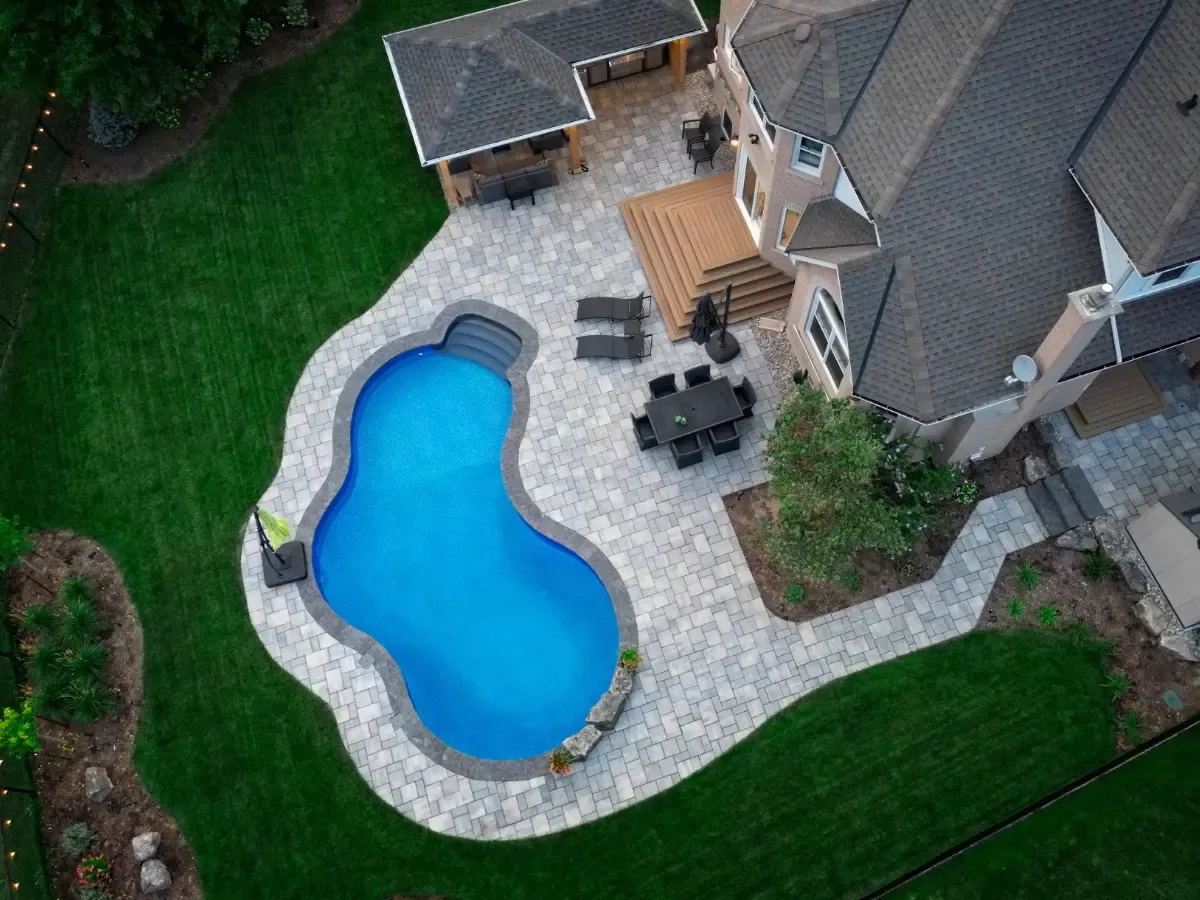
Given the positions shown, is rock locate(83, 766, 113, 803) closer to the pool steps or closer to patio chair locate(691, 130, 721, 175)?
the pool steps

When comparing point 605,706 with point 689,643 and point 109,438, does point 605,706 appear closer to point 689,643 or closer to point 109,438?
point 689,643

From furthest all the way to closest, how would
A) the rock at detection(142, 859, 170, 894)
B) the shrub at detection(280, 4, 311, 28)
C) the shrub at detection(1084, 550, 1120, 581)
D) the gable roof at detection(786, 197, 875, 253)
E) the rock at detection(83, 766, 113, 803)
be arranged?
1. the shrub at detection(280, 4, 311, 28)
2. the shrub at detection(1084, 550, 1120, 581)
3. the rock at detection(83, 766, 113, 803)
4. the gable roof at detection(786, 197, 875, 253)
5. the rock at detection(142, 859, 170, 894)

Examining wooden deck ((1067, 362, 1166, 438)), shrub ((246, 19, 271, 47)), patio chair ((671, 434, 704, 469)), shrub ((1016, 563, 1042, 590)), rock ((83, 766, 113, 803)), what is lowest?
shrub ((1016, 563, 1042, 590))

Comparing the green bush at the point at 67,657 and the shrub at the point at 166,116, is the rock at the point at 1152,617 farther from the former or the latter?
A: the shrub at the point at 166,116

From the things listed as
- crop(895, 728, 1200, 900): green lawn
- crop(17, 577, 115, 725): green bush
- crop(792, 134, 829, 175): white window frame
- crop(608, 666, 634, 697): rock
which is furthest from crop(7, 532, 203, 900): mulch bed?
crop(792, 134, 829, 175): white window frame

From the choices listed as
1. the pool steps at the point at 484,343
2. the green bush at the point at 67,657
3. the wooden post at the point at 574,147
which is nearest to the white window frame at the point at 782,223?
the wooden post at the point at 574,147
